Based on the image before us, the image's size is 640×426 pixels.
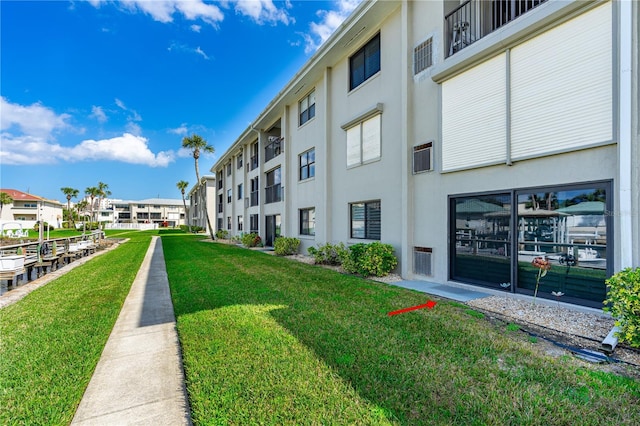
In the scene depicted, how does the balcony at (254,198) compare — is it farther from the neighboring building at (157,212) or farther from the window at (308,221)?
the neighboring building at (157,212)

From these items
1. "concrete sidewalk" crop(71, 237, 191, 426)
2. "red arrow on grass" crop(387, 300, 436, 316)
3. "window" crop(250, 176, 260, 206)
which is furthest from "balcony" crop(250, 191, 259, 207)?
"red arrow on grass" crop(387, 300, 436, 316)

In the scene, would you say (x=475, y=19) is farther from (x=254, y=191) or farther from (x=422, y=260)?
(x=254, y=191)

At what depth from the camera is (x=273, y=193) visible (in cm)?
2062

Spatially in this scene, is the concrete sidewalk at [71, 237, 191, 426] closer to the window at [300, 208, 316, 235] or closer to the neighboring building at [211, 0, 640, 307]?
the neighboring building at [211, 0, 640, 307]

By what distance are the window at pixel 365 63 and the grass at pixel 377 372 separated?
8.87 m

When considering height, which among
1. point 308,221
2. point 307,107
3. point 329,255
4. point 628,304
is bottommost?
point 329,255

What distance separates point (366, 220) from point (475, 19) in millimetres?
6894

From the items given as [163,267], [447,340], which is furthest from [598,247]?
[163,267]

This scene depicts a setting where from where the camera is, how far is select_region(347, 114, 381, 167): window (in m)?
11.0

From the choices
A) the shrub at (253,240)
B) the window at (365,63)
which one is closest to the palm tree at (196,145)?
the shrub at (253,240)

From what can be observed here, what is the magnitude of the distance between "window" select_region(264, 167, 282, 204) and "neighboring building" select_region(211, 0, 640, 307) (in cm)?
688

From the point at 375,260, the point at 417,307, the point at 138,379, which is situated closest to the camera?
the point at 138,379

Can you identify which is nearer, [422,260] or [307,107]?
[422,260]

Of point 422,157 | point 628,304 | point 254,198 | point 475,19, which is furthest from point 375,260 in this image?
point 254,198
